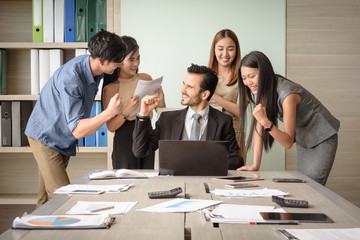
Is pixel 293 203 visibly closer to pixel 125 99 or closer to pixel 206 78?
pixel 206 78

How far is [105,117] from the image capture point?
7.17ft

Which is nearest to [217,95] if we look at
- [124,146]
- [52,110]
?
[124,146]

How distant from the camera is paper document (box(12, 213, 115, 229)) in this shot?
108 centimetres

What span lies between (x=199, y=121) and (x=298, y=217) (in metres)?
1.30

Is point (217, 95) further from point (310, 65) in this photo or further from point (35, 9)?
point (35, 9)

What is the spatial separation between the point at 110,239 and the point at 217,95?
191 centimetres

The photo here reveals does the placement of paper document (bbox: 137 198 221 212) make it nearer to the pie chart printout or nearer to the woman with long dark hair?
the pie chart printout

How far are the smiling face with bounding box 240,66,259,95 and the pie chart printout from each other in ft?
4.50

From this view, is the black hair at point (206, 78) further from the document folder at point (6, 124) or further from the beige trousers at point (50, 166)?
the document folder at point (6, 124)

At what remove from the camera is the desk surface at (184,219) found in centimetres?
103

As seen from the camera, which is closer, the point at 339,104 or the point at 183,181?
the point at 183,181

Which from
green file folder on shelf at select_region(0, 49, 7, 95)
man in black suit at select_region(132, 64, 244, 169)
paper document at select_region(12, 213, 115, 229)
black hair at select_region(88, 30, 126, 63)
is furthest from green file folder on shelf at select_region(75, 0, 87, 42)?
paper document at select_region(12, 213, 115, 229)

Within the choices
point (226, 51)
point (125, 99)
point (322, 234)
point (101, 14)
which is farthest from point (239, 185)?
point (101, 14)

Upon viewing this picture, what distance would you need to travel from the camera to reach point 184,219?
1169 millimetres
